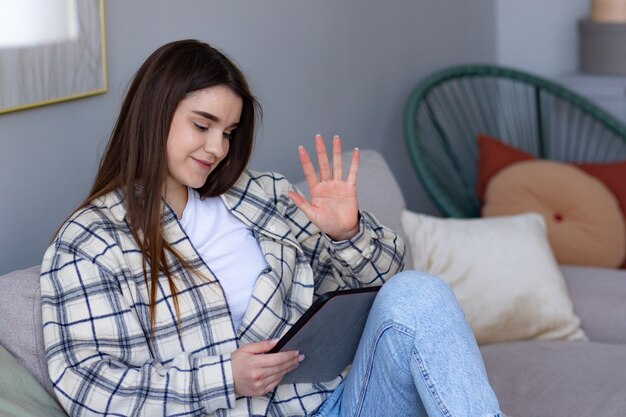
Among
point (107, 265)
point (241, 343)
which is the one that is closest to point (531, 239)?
point (241, 343)

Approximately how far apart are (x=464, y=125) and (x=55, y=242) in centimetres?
220

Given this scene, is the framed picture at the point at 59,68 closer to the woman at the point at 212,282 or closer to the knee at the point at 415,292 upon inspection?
the woman at the point at 212,282

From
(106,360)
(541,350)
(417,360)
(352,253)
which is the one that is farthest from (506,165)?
(106,360)

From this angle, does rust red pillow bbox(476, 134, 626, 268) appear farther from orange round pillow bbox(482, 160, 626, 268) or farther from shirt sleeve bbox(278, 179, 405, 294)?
shirt sleeve bbox(278, 179, 405, 294)

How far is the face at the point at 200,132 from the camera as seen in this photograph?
166 centimetres

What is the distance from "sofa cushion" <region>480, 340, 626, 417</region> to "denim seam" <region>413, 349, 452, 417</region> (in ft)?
1.94

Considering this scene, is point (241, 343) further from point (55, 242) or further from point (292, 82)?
point (292, 82)

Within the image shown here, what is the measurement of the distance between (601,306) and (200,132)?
1232mm

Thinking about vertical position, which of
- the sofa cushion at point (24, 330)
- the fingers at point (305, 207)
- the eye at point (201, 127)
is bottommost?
the sofa cushion at point (24, 330)

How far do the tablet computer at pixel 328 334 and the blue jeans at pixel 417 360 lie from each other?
32 mm

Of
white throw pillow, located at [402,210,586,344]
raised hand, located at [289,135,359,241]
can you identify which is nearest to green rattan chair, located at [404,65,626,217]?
white throw pillow, located at [402,210,586,344]

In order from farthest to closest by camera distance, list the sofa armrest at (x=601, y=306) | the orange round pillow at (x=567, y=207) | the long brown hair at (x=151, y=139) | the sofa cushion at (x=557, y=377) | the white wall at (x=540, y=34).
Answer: the white wall at (x=540, y=34) → the orange round pillow at (x=567, y=207) → the sofa armrest at (x=601, y=306) → the sofa cushion at (x=557, y=377) → the long brown hair at (x=151, y=139)

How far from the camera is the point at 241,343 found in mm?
1709

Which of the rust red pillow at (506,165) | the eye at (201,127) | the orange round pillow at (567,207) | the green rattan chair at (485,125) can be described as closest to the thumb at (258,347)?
the eye at (201,127)
